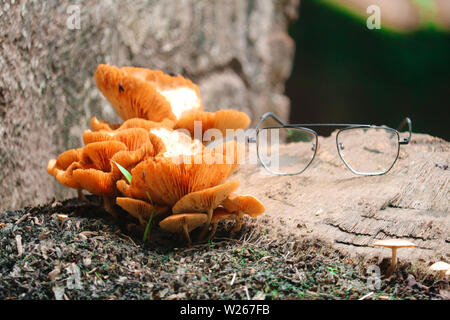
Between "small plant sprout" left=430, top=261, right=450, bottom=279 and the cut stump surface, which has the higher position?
the cut stump surface

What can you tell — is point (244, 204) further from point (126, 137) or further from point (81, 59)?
point (81, 59)

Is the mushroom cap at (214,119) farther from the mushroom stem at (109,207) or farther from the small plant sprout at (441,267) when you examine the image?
the small plant sprout at (441,267)

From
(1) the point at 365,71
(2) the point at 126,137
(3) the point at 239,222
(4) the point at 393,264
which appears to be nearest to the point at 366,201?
(4) the point at 393,264

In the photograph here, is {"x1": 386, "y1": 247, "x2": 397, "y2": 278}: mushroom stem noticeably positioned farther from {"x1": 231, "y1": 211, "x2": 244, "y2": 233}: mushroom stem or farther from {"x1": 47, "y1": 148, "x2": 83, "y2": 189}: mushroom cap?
{"x1": 47, "y1": 148, "x2": 83, "y2": 189}: mushroom cap

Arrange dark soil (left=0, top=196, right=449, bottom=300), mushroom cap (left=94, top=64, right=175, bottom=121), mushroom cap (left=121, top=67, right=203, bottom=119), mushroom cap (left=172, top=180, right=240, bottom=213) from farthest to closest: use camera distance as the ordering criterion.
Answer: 1. mushroom cap (left=121, top=67, right=203, bottom=119)
2. mushroom cap (left=94, top=64, right=175, bottom=121)
3. mushroom cap (left=172, top=180, right=240, bottom=213)
4. dark soil (left=0, top=196, right=449, bottom=300)

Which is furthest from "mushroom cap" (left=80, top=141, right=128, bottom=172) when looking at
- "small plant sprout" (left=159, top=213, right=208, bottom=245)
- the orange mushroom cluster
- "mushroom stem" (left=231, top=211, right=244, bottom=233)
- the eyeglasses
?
the eyeglasses

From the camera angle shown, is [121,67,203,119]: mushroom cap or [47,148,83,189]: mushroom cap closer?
[47,148,83,189]: mushroom cap

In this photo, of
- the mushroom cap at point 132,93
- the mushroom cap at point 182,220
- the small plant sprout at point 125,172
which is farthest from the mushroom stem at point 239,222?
the mushroom cap at point 132,93
